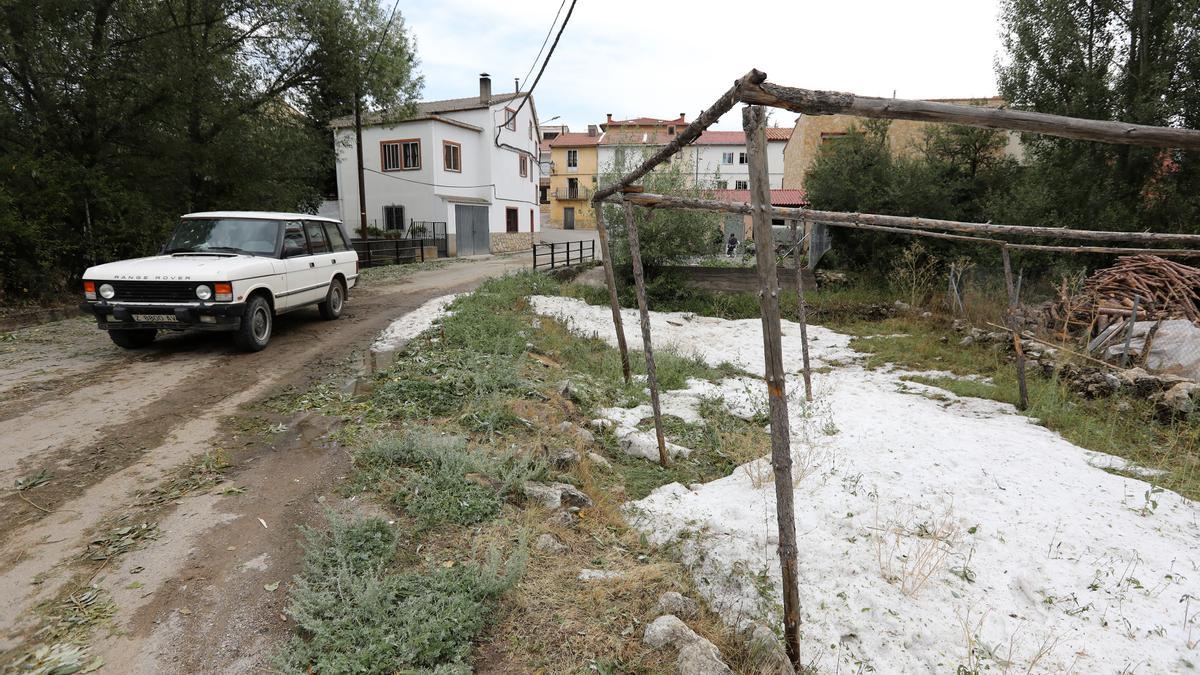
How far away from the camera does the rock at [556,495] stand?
409cm

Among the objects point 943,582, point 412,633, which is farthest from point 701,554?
point 412,633

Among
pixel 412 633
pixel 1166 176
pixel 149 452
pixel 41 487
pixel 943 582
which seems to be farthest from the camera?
pixel 1166 176

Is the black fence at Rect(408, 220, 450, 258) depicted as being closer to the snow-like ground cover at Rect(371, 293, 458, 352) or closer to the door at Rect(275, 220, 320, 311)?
the snow-like ground cover at Rect(371, 293, 458, 352)

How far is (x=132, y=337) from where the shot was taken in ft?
25.4

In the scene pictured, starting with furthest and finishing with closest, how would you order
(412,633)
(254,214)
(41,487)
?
(254,214)
(41,487)
(412,633)

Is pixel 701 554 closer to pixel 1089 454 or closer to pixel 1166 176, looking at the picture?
pixel 1089 454

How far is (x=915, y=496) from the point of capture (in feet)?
15.5

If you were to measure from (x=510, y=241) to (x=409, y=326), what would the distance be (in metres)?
23.5

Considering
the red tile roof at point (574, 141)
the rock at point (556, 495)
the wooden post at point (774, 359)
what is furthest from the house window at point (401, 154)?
the red tile roof at point (574, 141)

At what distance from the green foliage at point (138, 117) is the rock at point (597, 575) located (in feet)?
40.6

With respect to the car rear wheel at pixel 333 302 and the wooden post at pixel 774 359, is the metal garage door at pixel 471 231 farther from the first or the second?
the wooden post at pixel 774 359

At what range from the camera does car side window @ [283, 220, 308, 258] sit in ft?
28.3

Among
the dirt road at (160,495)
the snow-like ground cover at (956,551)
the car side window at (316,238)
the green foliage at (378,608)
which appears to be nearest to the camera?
the green foliage at (378,608)

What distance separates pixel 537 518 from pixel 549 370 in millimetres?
3877
